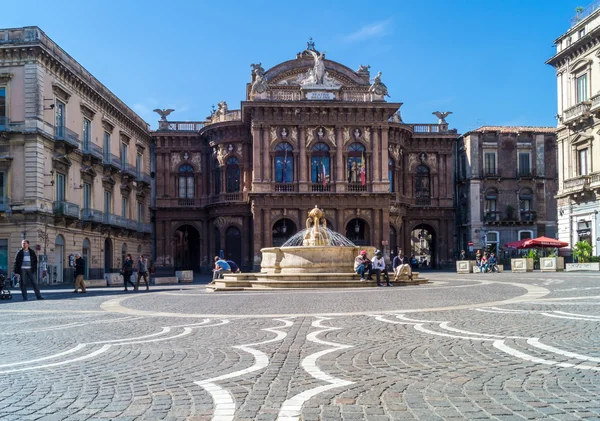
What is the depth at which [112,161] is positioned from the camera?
145 ft

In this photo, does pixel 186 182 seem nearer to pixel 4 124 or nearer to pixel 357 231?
pixel 357 231

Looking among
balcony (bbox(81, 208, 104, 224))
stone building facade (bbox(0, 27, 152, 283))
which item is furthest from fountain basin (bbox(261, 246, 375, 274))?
balcony (bbox(81, 208, 104, 224))

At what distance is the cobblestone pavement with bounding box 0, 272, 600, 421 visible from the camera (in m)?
5.08

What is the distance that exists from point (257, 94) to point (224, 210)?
950 cm

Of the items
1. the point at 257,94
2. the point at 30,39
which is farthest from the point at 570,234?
the point at 30,39

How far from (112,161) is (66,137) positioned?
27.8 ft

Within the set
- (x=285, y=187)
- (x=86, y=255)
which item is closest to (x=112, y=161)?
(x=86, y=255)

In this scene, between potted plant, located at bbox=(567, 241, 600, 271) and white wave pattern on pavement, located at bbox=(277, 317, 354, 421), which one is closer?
white wave pattern on pavement, located at bbox=(277, 317, 354, 421)

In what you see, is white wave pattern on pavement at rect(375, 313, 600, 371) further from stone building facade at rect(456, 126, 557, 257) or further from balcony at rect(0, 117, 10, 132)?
stone building facade at rect(456, 126, 557, 257)

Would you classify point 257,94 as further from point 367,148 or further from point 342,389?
point 342,389

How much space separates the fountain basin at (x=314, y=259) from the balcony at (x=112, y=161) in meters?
21.5

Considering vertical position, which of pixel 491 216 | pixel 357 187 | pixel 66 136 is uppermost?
pixel 66 136

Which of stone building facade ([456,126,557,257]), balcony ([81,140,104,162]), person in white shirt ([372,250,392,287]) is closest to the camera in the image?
person in white shirt ([372,250,392,287])

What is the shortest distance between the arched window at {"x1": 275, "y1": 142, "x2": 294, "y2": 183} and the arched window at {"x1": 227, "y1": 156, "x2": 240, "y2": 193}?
4.51m
